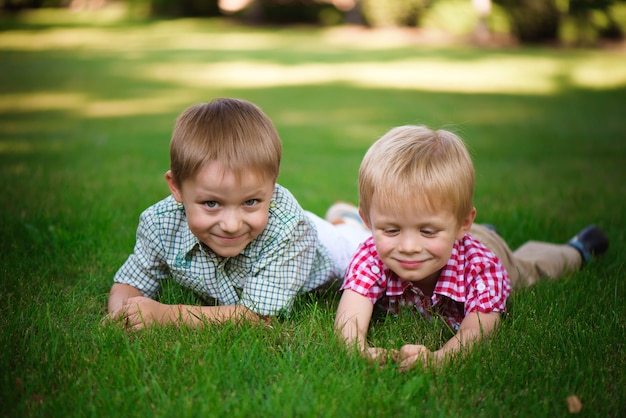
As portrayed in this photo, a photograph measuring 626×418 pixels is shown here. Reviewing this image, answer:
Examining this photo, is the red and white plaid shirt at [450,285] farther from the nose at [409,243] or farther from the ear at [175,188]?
the ear at [175,188]

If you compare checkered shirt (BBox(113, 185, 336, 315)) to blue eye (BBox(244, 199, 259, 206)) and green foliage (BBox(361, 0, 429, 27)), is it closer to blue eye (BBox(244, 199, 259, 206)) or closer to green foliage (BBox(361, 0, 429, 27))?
blue eye (BBox(244, 199, 259, 206))

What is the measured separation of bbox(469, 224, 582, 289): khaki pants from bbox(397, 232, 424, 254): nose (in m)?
0.99

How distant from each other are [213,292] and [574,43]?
25.5 meters

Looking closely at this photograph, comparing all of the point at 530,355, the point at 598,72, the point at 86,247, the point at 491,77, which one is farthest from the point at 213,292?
the point at 598,72

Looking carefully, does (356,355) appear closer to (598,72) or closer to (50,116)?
(50,116)

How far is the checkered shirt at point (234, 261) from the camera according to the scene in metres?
3.10

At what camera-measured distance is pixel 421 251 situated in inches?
111

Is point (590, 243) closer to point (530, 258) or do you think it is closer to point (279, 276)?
point (530, 258)

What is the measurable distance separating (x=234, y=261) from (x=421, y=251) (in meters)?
0.95

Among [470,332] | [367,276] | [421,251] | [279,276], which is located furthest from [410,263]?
[279,276]

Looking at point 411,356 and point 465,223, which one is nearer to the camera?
point 411,356

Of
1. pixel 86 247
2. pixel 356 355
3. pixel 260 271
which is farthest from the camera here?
pixel 86 247

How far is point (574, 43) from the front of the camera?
25.3 meters

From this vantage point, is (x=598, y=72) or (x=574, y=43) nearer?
(x=598, y=72)
